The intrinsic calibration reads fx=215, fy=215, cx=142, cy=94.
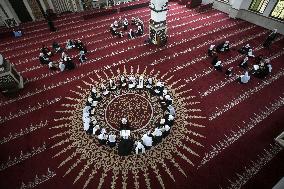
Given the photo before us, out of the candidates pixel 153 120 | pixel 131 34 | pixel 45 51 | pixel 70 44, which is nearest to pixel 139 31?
pixel 131 34

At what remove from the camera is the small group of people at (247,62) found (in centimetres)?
787

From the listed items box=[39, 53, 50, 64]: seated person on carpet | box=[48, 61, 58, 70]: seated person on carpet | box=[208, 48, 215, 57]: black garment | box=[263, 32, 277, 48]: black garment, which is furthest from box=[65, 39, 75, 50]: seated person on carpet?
box=[263, 32, 277, 48]: black garment

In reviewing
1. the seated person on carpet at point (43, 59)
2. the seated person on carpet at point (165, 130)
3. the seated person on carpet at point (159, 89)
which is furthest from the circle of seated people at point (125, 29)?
the seated person on carpet at point (165, 130)

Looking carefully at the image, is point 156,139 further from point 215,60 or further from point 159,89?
point 215,60

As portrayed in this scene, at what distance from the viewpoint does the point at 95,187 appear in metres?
5.12

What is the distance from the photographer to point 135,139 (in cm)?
613

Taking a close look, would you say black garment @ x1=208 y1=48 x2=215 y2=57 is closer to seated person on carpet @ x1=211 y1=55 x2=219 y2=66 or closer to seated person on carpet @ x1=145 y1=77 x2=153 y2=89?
seated person on carpet @ x1=211 y1=55 x2=219 y2=66

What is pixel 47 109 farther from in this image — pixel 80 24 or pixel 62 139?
pixel 80 24

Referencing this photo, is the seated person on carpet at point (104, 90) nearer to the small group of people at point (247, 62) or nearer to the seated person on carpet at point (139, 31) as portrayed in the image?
the seated person on carpet at point (139, 31)

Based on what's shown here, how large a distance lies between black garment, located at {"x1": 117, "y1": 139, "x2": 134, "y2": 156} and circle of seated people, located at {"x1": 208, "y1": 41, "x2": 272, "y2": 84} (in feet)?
15.6

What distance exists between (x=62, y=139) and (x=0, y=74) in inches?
125

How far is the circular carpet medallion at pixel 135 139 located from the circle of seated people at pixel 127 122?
13 centimetres

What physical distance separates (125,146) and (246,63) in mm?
5878

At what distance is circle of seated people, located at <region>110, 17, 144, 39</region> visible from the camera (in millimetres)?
10297
